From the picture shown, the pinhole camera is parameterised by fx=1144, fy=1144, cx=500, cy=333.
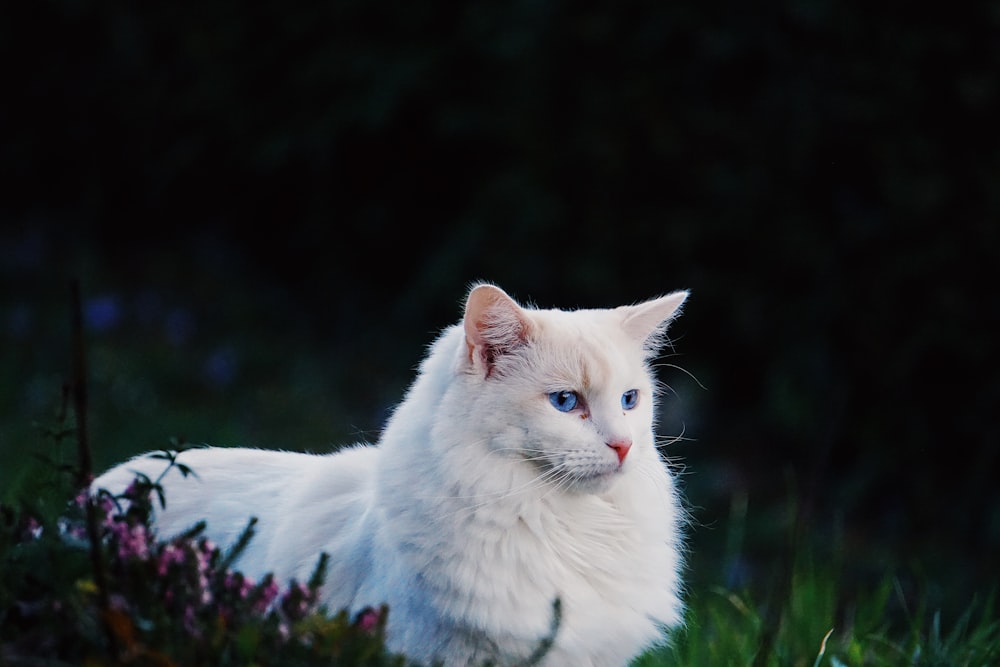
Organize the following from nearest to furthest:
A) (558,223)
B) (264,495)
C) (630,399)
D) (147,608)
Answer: (147,608) → (630,399) → (264,495) → (558,223)

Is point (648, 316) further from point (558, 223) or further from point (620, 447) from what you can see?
point (558, 223)

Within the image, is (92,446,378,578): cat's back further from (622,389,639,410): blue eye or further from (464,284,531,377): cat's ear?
(622,389,639,410): blue eye

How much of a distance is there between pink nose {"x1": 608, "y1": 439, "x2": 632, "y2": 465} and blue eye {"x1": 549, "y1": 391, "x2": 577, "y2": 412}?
0.41ft

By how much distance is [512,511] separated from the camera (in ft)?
7.52

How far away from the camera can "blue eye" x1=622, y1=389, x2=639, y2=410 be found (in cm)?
248

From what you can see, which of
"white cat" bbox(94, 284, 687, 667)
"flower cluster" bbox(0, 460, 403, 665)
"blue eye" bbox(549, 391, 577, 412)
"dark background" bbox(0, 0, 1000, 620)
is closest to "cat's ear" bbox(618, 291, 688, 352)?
"white cat" bbox(94, 284, 687, 667)

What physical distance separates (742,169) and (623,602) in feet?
11.3

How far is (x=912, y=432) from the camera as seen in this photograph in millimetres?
5156

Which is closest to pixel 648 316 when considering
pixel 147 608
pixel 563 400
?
pixel 563 400

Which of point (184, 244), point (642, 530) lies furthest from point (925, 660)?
point (184, 244)

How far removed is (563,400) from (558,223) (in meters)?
3.62

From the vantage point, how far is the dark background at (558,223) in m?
4.96

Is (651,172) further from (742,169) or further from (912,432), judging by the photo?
(912,432)

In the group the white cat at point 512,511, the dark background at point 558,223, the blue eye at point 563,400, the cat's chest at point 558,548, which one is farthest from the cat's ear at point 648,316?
the dark background at point 558,223
